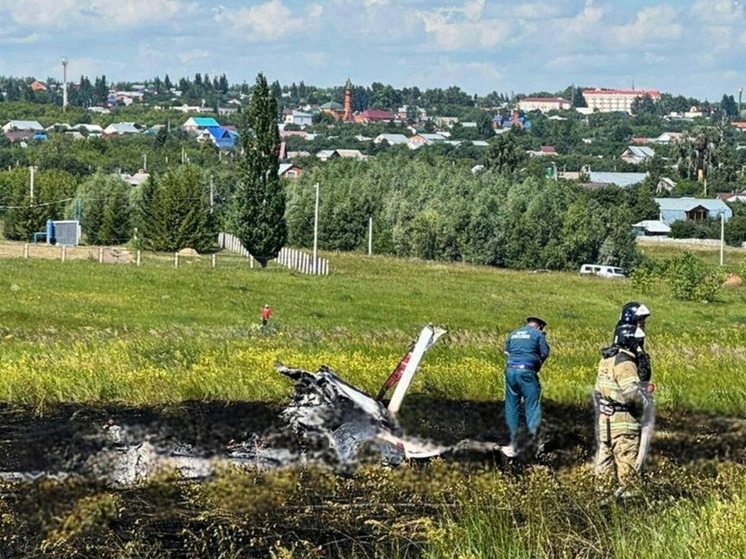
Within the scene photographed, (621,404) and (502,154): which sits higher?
(621,404)

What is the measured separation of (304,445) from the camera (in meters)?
11.4

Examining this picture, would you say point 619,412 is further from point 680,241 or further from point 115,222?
point 680,241

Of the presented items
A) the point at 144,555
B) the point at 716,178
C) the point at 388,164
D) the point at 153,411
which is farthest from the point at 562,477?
the point at 716,178

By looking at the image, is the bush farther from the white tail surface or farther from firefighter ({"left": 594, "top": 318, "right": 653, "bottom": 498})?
firefighter ({"left": 594, "top": 318, "right": 653, "bottom": 498})

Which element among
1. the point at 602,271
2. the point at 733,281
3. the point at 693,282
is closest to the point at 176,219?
the point at 602,271

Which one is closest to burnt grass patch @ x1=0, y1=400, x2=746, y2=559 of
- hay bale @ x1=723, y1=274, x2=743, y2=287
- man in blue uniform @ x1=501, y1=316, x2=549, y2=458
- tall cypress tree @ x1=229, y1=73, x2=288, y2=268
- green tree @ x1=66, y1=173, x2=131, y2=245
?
man in blue uniform @ x1=501, y1=316, x2=549, y2=458

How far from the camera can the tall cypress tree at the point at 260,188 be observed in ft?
201

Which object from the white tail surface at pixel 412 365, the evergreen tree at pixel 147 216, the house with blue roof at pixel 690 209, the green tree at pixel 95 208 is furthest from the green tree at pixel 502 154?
the white tail surface at pixel 412 365

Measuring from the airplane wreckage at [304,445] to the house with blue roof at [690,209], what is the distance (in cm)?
10572

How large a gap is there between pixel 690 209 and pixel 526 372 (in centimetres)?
10942

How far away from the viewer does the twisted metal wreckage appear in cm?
1073

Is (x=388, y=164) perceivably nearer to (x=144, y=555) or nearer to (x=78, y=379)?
(x=78, y=379)

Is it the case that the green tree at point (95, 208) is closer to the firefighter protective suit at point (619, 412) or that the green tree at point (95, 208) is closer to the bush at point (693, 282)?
the bush at point (693, 282)

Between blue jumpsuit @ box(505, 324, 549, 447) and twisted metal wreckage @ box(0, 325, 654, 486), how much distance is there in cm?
54
